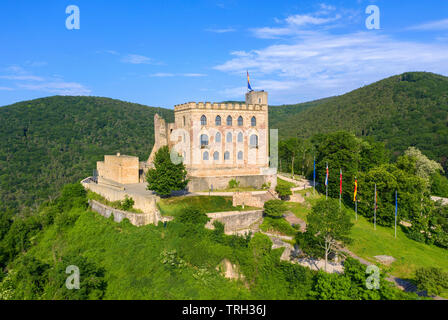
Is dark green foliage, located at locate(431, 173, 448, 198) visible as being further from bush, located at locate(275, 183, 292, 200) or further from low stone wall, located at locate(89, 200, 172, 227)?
low stone wall, located at locate(89, 200, 172, 227)

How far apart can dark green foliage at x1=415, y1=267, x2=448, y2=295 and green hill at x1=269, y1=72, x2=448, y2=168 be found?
176ft

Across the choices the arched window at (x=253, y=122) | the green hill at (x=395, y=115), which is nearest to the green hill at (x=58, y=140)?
the green hill at (x=395, y=115)

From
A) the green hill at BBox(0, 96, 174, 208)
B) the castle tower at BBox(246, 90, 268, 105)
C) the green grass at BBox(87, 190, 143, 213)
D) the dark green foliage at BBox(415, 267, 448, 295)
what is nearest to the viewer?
the dark green foliage at BBox(415, 267, 448, 295)

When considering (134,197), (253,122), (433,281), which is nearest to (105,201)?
(134,197)

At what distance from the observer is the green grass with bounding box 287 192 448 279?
27.5 meters

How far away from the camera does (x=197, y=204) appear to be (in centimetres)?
3238

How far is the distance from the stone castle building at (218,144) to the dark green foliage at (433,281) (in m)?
19.1

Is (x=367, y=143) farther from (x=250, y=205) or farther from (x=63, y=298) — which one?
(x=63, y=298)

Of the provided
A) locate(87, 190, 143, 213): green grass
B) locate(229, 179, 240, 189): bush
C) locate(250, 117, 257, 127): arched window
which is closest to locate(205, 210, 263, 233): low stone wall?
locate(229, 179, 240, 189): bush

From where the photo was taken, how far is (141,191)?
37469 millimetres

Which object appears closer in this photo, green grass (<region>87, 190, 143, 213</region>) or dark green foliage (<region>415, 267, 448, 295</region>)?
dark green foliage (<region>415, 267, 448, 295</region>)

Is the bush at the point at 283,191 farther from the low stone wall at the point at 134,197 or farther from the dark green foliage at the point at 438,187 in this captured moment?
the dark green foliage at the point at 438,187

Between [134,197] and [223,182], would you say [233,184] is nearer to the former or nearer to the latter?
[223,182]
